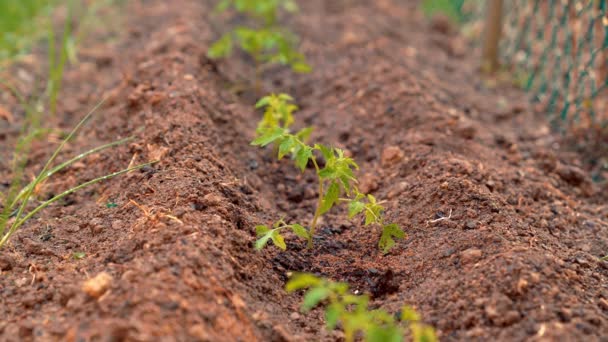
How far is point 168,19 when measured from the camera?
429 cm

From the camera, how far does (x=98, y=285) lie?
162cm

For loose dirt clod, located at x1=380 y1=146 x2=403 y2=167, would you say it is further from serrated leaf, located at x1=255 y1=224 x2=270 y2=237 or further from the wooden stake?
the wooden stake

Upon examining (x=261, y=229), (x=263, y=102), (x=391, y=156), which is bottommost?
(x=391, y=156)

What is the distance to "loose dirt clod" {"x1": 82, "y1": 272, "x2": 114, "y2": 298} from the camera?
63.4 inches

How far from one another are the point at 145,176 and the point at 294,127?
1040 mm

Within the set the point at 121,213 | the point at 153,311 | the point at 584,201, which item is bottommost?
the point at 584,201

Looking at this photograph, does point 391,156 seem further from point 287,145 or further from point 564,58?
point 564,58

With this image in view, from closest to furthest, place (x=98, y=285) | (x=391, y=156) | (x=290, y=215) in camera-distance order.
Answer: (x=98, y=285) → (x=290, y=215) → (x=391, y=156)

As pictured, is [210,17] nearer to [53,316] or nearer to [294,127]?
[294,127]

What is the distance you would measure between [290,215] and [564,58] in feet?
7.39

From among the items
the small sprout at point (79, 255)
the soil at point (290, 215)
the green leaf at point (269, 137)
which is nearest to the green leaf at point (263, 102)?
the soil at point (290, 215)

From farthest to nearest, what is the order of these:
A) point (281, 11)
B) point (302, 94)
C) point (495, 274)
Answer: point (281, 11), point (302, 94), point (495, 274)

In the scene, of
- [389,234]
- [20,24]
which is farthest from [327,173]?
[20,24]

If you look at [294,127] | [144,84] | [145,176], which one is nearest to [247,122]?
[294,127]
